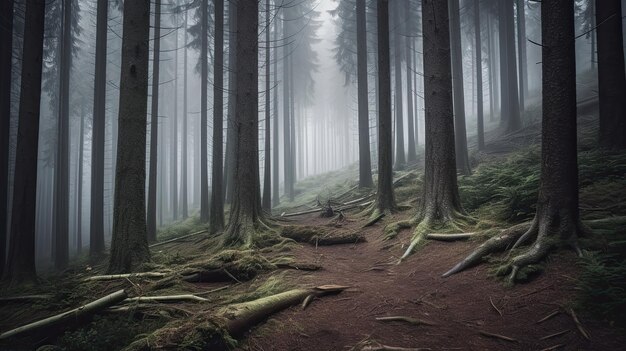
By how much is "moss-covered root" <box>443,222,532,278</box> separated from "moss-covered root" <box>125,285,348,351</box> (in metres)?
2.90

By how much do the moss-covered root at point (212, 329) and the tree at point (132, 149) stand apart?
140 inches

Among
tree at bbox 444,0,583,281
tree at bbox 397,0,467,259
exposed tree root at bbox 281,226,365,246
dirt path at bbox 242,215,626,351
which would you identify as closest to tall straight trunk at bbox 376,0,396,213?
exposed tree root at bbox 281,226,365,246

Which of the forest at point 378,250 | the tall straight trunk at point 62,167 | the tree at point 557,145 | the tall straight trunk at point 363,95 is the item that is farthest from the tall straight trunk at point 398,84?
the tall straight trunk at point 62,167

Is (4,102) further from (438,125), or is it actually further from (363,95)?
(363,95)

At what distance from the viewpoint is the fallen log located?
3.66 meters

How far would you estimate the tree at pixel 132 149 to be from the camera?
6.29 meters

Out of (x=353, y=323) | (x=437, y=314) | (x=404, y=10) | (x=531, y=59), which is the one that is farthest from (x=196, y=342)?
(x=531, y=59)

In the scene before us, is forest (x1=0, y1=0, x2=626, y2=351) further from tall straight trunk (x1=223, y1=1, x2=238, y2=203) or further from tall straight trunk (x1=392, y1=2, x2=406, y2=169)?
tall straight trunk (x1=392, y1=2, x2=406, y2=169)

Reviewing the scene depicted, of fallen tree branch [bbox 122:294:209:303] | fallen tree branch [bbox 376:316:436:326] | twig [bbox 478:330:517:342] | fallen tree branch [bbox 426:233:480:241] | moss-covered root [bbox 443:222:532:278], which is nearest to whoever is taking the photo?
twig [bbox 478:330:517:342]

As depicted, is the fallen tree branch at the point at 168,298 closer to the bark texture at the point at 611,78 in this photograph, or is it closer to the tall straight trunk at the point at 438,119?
the tall straight trunk at the point at 438,119

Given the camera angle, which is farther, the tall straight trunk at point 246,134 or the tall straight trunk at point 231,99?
the tall straight trunk at point 231,99

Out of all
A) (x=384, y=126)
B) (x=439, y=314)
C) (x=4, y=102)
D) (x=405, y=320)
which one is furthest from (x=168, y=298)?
(x=4, y=102)

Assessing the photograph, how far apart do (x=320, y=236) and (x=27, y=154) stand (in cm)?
857

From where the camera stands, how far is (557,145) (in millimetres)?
4367
